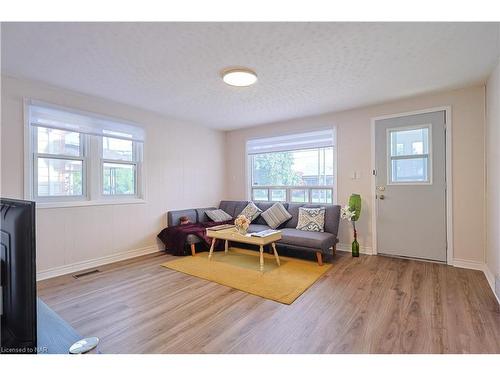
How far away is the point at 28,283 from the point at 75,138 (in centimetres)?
329

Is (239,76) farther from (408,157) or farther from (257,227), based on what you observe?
(408,157)

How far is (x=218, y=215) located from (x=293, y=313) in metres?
2.87

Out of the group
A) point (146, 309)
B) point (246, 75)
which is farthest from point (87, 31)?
point (146, 309)

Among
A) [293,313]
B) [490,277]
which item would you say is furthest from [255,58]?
[490,277]

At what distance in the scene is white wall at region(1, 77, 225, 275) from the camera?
9.05 ft

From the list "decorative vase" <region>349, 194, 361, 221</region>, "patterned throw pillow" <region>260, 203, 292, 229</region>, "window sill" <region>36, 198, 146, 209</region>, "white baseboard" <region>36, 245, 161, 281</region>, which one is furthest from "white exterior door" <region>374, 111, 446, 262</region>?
"window sill" <region>36, 198, 146, 209</region>

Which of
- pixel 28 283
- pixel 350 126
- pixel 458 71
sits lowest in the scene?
pixel 28 283

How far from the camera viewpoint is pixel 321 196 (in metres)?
4.46

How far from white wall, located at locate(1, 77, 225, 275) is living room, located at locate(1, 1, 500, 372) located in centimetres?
2

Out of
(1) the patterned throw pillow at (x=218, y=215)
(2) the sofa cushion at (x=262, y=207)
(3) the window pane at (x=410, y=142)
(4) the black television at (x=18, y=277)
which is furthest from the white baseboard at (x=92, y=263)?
(3) the window pane at (x=410, y=142)

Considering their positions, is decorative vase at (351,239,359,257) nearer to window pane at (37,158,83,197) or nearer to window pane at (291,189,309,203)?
window pane at (291,189,309,203)

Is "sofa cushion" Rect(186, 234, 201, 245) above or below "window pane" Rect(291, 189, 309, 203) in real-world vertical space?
below

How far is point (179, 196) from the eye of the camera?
14.9 feet
